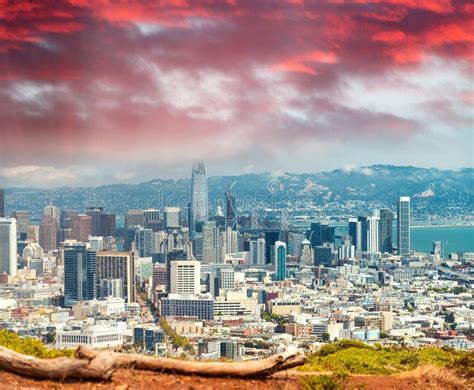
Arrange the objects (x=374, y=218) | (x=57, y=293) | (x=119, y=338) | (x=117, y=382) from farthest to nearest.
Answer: (x=374, y=218)
(x=57, y=293)
(x=119, y=338)
(x=117, y=382)

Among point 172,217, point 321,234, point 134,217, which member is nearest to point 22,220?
point 134,217

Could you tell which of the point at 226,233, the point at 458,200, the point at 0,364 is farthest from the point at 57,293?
the point at 0,364

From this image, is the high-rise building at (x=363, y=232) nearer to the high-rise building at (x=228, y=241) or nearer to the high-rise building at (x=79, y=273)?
the high-rise building at (x=228, y=241)

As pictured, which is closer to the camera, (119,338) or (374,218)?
(119,338)

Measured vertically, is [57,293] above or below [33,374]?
below

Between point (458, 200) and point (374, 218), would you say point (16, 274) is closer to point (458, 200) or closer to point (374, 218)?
point (374, 218)
